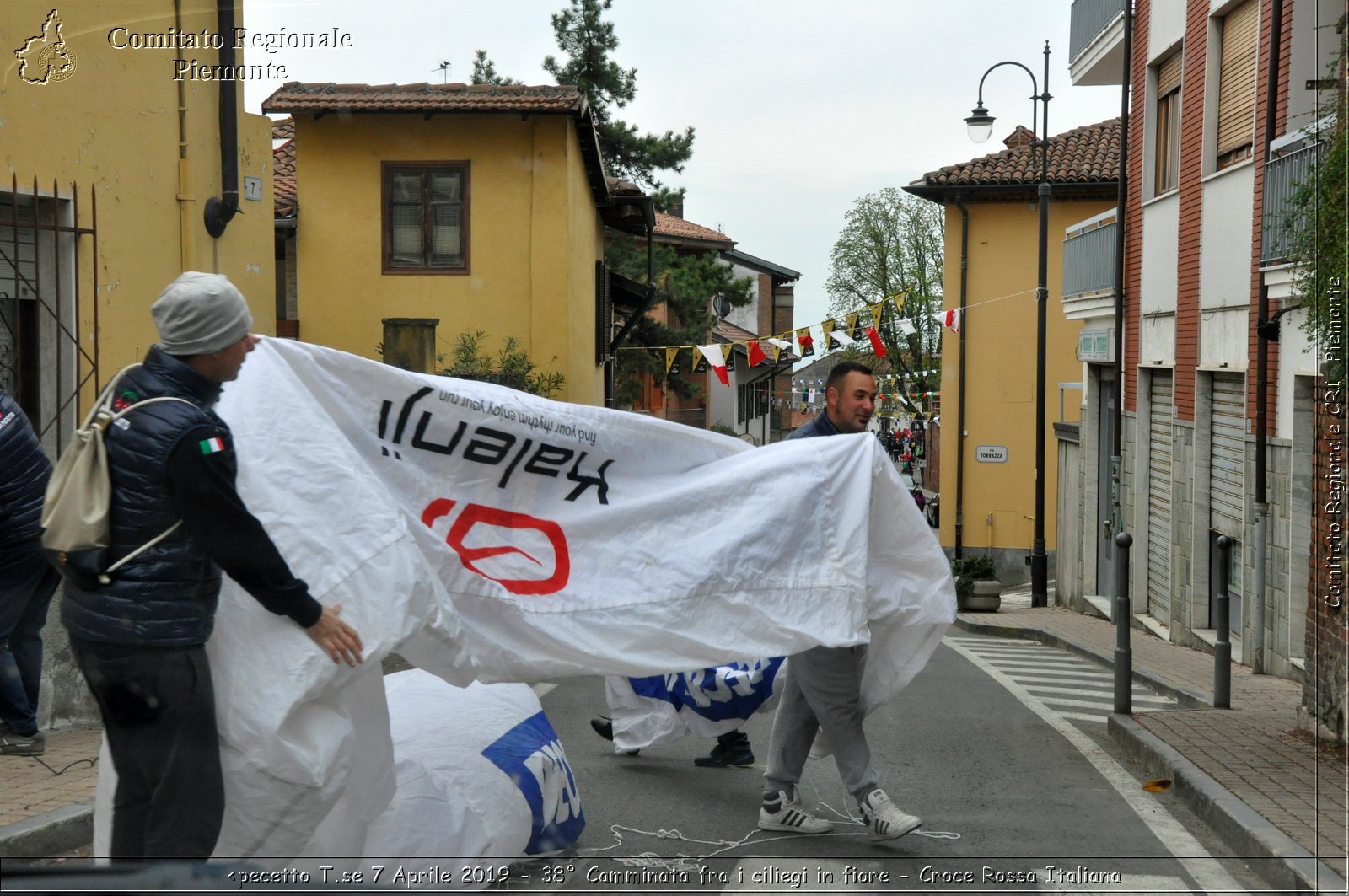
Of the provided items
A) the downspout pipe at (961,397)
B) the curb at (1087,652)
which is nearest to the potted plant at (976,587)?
the curb at (1087,652)

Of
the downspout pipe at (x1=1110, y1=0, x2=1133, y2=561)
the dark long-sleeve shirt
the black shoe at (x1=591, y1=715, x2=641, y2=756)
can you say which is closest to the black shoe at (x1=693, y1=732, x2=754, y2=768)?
the black shoe at (x1=591, y1=715, x2=641, y2=756)

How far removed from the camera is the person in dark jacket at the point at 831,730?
564 centimetres

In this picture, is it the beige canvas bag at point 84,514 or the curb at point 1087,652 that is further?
the curb at point 1087,652

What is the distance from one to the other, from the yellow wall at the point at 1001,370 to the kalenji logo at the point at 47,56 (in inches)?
1056

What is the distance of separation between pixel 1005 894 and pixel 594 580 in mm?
1965

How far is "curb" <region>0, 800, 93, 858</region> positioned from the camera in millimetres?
5309

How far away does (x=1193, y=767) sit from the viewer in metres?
7.09

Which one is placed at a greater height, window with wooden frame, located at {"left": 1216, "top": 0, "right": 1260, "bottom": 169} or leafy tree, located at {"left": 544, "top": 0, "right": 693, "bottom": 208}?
leafy tree, located at {"left": 544, "top": 0, "right": 693, "bottom": 208}

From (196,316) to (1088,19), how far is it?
22.1 meters

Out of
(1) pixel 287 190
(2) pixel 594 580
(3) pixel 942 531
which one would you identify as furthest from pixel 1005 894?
(3) pixel 942 531

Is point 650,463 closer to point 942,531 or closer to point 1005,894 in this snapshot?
point 1005,894

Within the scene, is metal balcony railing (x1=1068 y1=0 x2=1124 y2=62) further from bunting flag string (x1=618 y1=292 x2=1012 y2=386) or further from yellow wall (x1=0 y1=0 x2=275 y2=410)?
yellow wall (x1=0 y1=0 x2=275 y2=410)

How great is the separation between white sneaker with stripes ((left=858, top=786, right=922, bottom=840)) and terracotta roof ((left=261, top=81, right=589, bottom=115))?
1696cm

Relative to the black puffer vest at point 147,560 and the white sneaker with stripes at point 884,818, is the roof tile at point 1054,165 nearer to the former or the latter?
the white sneaker with stripes at point 884,818
